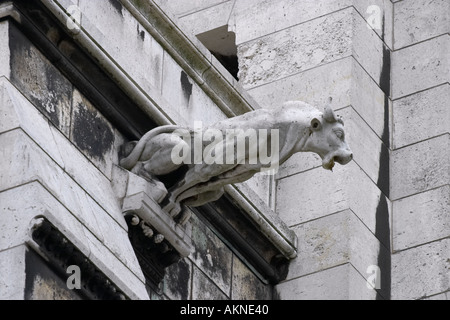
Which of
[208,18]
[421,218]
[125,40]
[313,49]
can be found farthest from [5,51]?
[208,18]

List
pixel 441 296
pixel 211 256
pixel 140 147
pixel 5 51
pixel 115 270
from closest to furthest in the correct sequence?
pixel 115 270 < pixel 5 51 < pixel 140 147 < pixel 211 256 < pixel 441 296

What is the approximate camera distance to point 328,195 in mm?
15320

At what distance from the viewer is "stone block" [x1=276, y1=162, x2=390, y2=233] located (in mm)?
15250

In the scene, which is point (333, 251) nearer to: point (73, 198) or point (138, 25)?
point (138, 25)

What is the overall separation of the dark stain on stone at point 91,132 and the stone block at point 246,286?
163 centimetres

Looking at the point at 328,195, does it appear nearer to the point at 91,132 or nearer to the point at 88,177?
the point at 91,132

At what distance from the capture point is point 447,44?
1659 cm

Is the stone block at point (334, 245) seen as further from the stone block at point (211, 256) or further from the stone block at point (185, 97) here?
the stone block at point (185, 97)

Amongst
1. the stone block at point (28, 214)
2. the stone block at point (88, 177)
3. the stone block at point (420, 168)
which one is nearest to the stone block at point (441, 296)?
the stone block at point (420, 168)

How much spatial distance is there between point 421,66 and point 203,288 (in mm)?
3523

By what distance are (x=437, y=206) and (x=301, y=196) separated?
39.5 inches

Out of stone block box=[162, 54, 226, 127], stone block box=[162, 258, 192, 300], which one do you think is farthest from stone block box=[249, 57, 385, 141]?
stone block box=[162, 258, 192, 300]

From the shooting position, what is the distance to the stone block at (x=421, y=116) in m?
16.1

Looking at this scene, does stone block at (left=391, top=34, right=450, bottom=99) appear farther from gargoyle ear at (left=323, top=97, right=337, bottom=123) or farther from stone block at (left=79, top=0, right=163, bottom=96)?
gargoyle ear at (left=323, top=97, right=337, bottom=123)
